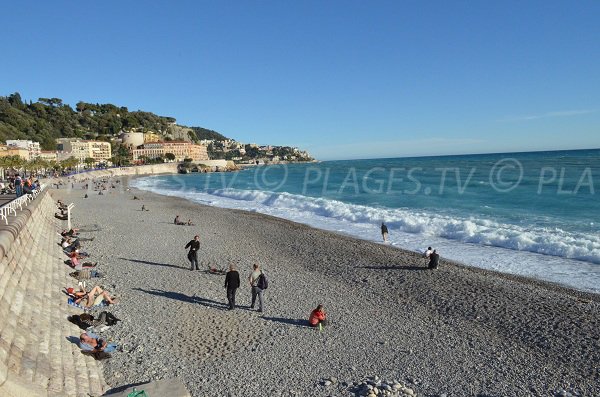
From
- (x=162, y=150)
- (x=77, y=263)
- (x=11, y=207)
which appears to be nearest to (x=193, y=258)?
(x=77, y=263)

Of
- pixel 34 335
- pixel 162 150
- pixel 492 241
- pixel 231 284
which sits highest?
pixel 162 150

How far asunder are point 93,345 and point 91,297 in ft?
8.88

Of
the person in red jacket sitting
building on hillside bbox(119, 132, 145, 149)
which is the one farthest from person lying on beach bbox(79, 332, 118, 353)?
building on hillside bbox(119, 132, 145, 149)

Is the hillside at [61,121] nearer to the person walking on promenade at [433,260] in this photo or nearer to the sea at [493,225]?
the sea at [493,225]

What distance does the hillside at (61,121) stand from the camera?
118 m

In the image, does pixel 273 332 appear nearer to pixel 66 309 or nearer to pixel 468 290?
pixel 66 309

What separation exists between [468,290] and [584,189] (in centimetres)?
3729

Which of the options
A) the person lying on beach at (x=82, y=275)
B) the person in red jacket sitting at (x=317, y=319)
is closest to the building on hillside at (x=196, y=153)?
the person lying on beach at (x=82, y=275)

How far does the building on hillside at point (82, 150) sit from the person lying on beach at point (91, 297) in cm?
10728

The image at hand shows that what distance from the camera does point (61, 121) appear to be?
144 meters

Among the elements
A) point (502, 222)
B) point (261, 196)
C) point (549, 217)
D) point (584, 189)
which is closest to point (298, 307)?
point (502, 222)

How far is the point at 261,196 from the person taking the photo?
41.8 metres

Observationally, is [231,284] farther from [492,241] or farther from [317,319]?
[492,241]

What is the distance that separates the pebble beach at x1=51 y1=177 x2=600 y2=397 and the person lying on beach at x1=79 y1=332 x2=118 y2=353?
0.19 m
